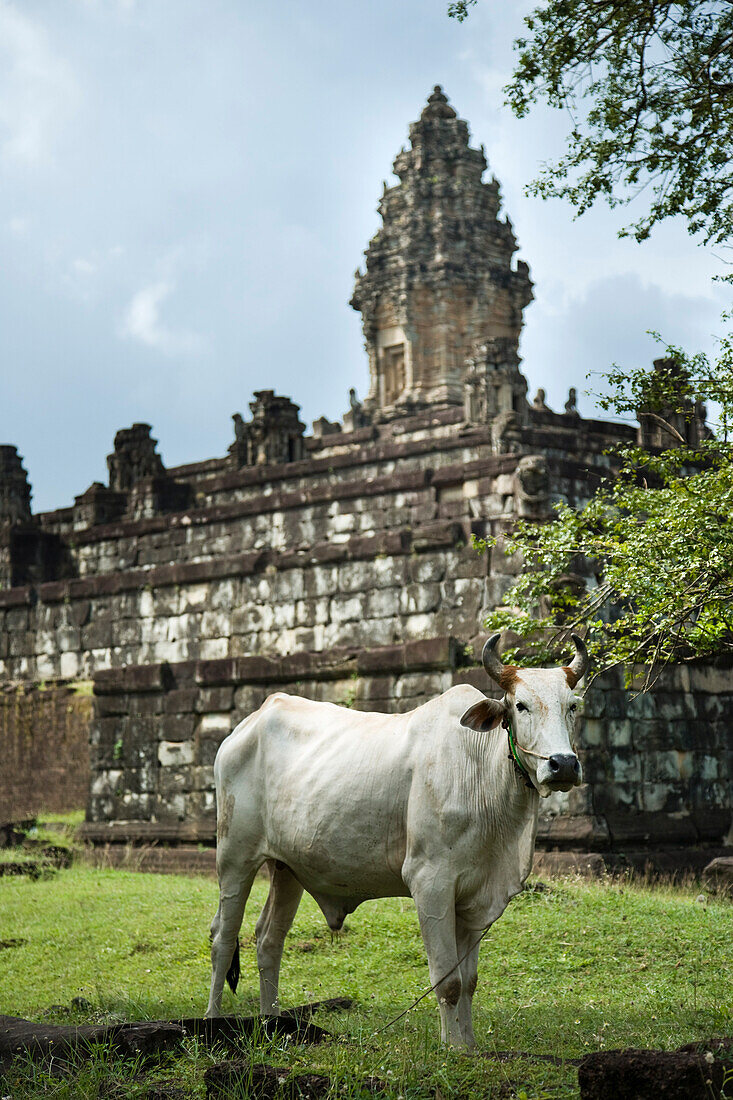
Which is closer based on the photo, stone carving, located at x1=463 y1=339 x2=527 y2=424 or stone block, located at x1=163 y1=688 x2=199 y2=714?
stone block, located at x1=163 y1=688 x2=199 y2=714

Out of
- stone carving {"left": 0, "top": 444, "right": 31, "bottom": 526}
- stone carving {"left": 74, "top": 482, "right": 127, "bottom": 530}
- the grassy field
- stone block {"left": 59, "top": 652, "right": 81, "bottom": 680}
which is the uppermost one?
stone carving {"left": 0, "top": 444, "right": 31, "bottom": 526}

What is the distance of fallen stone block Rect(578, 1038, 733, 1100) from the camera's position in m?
5.04

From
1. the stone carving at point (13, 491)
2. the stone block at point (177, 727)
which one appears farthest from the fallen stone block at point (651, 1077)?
the stone carving at point (13, 491)

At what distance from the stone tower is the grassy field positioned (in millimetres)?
23240

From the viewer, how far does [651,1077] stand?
198 inches

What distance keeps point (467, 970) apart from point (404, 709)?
25.5 feet

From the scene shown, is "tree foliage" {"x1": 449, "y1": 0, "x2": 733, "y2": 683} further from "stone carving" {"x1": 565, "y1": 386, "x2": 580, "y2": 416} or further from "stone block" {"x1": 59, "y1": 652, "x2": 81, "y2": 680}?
"stone carving" {"x1": 565, "y1": 386, "x2": 580, "y2": 416}

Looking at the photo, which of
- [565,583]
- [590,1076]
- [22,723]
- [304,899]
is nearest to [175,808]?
[304,899]

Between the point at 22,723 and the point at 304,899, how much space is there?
10.5 meters

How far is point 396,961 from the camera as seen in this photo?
995 centimetres

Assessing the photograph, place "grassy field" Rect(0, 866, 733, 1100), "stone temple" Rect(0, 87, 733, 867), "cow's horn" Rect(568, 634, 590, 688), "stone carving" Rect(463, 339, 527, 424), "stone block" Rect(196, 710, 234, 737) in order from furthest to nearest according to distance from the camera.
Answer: "stone carving" Rect(463, 339, 527, 424) → "stone block" Rect(196, 710, 234, 737) → "stone temple" Rect(0, 87, 733, 867) → "cow's horn" Rect(568, 634, 590, 688) → "grassy field" Rect(0, 866, 733, 1100)

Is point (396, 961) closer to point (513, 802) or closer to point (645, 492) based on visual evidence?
point (513, 802)

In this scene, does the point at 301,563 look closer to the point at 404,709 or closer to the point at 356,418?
the point at 404,709

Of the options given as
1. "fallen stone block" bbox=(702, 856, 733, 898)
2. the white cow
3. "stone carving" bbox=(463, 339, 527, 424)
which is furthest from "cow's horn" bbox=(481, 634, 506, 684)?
"stone carving" bbox=(463, 339, 527, 424)
